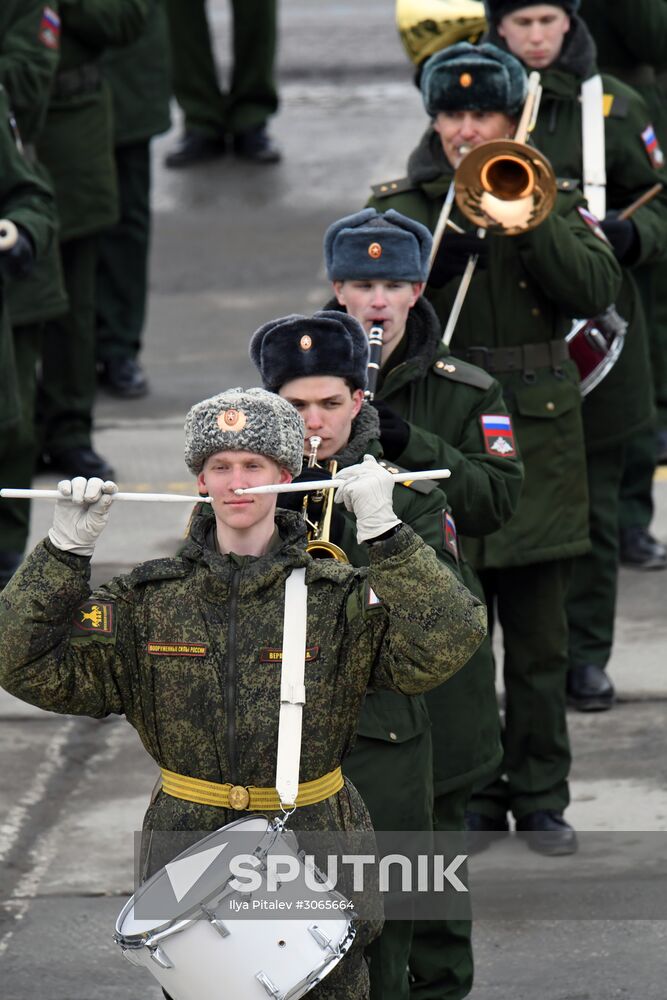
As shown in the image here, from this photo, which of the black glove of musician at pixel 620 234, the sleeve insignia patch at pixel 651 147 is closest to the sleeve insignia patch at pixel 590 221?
the black glove of musician at pixel 620 234

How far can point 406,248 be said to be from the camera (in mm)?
5574

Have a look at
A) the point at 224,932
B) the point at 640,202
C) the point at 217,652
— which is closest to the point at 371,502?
the point at 217,652

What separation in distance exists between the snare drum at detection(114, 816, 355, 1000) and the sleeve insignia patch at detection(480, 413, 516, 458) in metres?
1.78

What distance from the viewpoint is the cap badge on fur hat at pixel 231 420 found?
4250 millimetres

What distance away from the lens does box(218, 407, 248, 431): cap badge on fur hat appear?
4.25m

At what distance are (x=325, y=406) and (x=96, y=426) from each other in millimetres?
5754

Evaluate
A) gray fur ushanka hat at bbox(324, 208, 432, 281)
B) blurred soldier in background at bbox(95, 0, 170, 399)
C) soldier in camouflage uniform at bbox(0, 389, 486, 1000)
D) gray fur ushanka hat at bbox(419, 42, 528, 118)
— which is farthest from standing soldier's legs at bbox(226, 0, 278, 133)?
soldier in camouflage uniform at bbox(0, 389, 486, 1000)

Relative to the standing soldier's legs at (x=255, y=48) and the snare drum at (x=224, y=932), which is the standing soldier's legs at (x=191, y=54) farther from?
the snare drum at (x=224, y=932)

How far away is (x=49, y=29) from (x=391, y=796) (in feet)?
15.0

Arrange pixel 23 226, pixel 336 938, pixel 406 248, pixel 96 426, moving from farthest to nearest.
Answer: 1. pixel 96 426
2. pixel 23 226
3. pixel 406 248
4. pixel 336 938

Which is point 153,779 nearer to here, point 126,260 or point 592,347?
point 592,347

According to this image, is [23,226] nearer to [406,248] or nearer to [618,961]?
[406,248]

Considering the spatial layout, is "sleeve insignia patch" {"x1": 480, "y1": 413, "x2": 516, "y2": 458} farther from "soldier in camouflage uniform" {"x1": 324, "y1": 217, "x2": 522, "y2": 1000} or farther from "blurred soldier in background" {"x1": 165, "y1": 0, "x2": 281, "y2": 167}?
"blurred soldier in background" {"x1": 165, "y1": 0, "x2": 281, "y2": 167}

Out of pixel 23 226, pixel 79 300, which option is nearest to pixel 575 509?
pixel 23 226
